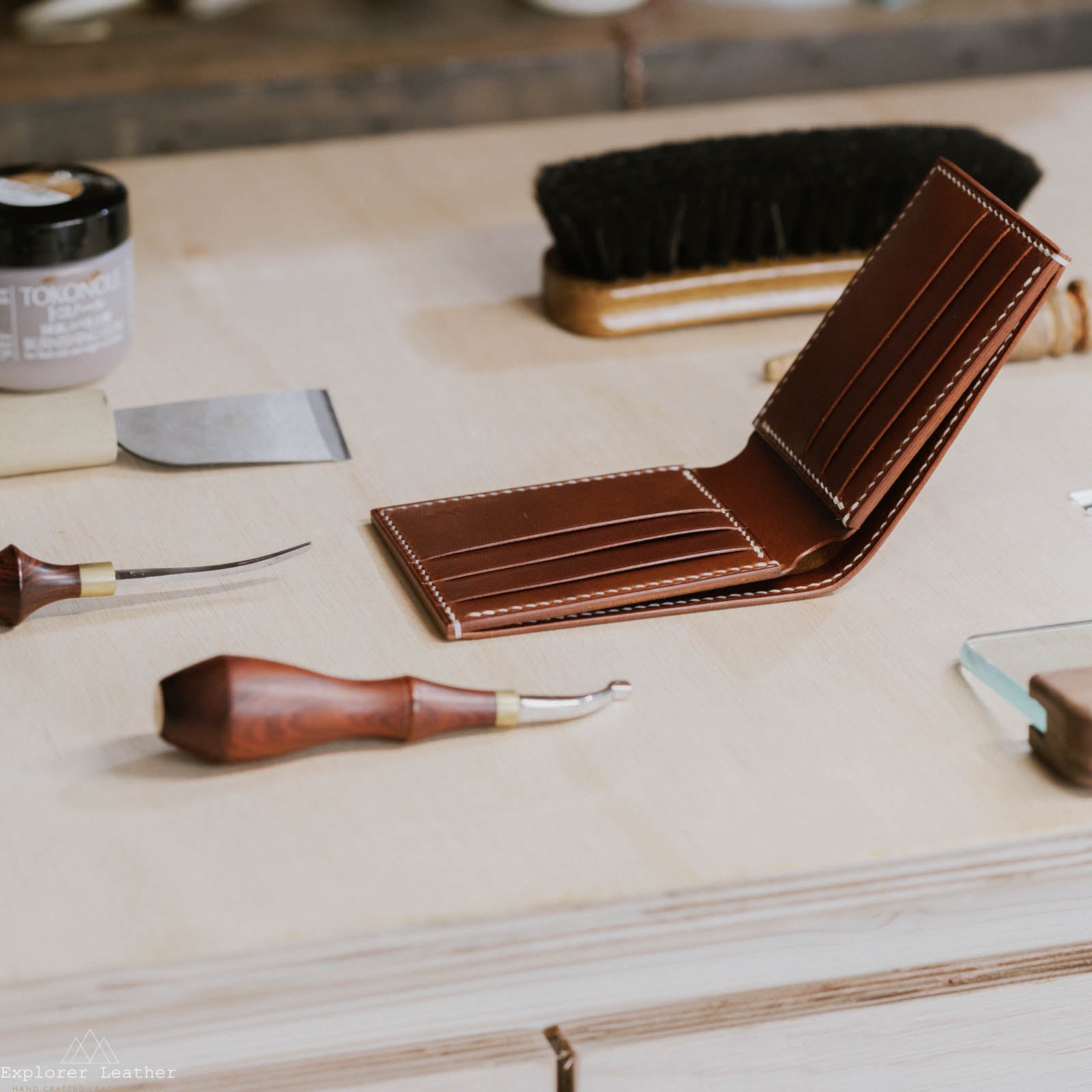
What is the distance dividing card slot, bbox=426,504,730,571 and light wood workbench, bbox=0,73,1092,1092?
3 cm

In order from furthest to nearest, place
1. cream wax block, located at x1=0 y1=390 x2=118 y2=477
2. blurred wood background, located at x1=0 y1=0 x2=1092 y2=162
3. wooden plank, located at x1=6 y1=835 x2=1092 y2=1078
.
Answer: blurred wood background, located at x1=0 y1=0 x2=1092 y2=162
cream wax block, located at x1=0 y1=390 x2=118 y2=477
wooden plank, located at x1=6 y1=835 x2=1092 y2=1078

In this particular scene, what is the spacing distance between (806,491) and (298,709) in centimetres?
25

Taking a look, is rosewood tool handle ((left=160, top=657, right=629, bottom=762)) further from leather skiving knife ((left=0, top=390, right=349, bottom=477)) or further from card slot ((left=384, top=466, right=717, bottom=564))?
leather skiving knife ((left=0, top=390, right=349, bottom=477))

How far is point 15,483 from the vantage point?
2.08 feet

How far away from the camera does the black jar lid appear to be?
65cm

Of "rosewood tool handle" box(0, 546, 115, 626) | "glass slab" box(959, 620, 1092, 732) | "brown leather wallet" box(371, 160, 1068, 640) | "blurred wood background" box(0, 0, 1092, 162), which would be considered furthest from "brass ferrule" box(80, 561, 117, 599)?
"blurred wood background" box(0, 0, 1092, 162)

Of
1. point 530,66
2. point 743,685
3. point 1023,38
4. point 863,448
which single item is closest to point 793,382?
point 863,448

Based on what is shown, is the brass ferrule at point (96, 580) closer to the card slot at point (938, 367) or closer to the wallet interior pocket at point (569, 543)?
the wallet interior pocket at point (569, 543)

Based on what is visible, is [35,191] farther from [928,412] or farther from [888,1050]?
[888,1050]

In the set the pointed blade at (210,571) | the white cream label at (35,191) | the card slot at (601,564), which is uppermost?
the white cream label at (35,191)

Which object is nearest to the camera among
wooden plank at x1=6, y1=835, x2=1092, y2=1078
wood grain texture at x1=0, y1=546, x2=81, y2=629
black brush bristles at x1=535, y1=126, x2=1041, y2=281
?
wooden plank at x1=6, y1=835, x2=1092, y2=1078

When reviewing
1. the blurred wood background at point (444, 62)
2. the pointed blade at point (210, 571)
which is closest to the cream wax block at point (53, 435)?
the pointed blade at point (210, 571)

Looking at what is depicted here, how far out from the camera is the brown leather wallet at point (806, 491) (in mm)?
551

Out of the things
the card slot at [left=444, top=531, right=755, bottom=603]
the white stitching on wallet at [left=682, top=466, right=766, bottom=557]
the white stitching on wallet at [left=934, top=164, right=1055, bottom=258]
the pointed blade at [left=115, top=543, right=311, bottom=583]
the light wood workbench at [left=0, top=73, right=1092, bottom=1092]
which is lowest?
the light wood workbench at [left=0, top=73, right=1092, bottom=1092]
